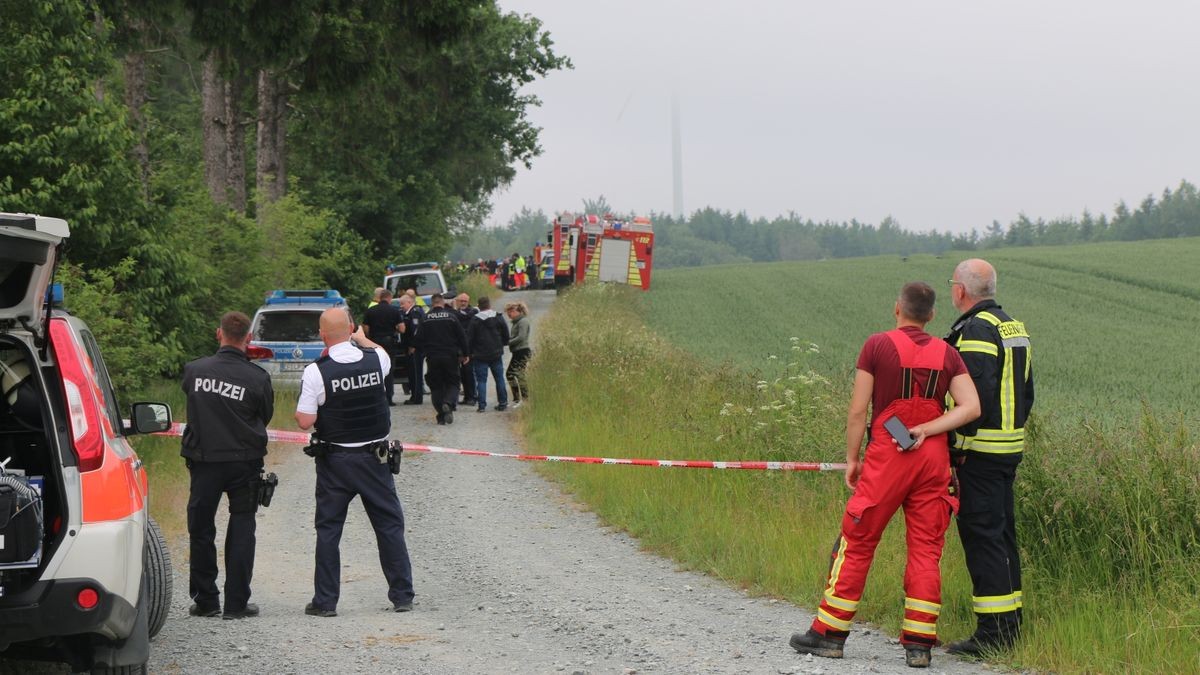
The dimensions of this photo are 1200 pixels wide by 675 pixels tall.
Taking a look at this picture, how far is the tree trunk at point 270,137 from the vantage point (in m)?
30.0

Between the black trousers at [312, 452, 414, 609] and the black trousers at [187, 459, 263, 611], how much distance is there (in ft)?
1.33

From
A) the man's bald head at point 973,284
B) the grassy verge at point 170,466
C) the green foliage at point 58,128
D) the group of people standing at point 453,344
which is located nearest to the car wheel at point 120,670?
the grassy verge at point 170,466

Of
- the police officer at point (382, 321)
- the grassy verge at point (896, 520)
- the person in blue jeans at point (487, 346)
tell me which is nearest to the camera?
the grassy verge at point (896, 520)

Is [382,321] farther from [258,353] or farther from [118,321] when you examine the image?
[118,321]

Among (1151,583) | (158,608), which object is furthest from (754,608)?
(158,608)

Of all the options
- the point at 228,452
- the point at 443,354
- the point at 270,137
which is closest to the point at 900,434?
the point at 228,452

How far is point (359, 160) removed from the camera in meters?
39.2

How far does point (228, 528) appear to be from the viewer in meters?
8.17

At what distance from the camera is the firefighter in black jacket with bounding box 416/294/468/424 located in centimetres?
1838

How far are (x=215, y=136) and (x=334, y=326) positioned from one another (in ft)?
60.9

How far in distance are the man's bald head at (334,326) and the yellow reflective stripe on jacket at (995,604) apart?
396cm

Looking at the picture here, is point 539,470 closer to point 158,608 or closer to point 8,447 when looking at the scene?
point 158,608

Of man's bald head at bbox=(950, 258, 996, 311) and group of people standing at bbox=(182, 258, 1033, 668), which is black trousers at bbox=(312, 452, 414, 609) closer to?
group of people standing at bbox=(182, 258, 1033, 668)

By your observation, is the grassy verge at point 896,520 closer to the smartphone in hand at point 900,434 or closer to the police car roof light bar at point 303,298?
the smartphone in hand at point 900,434
